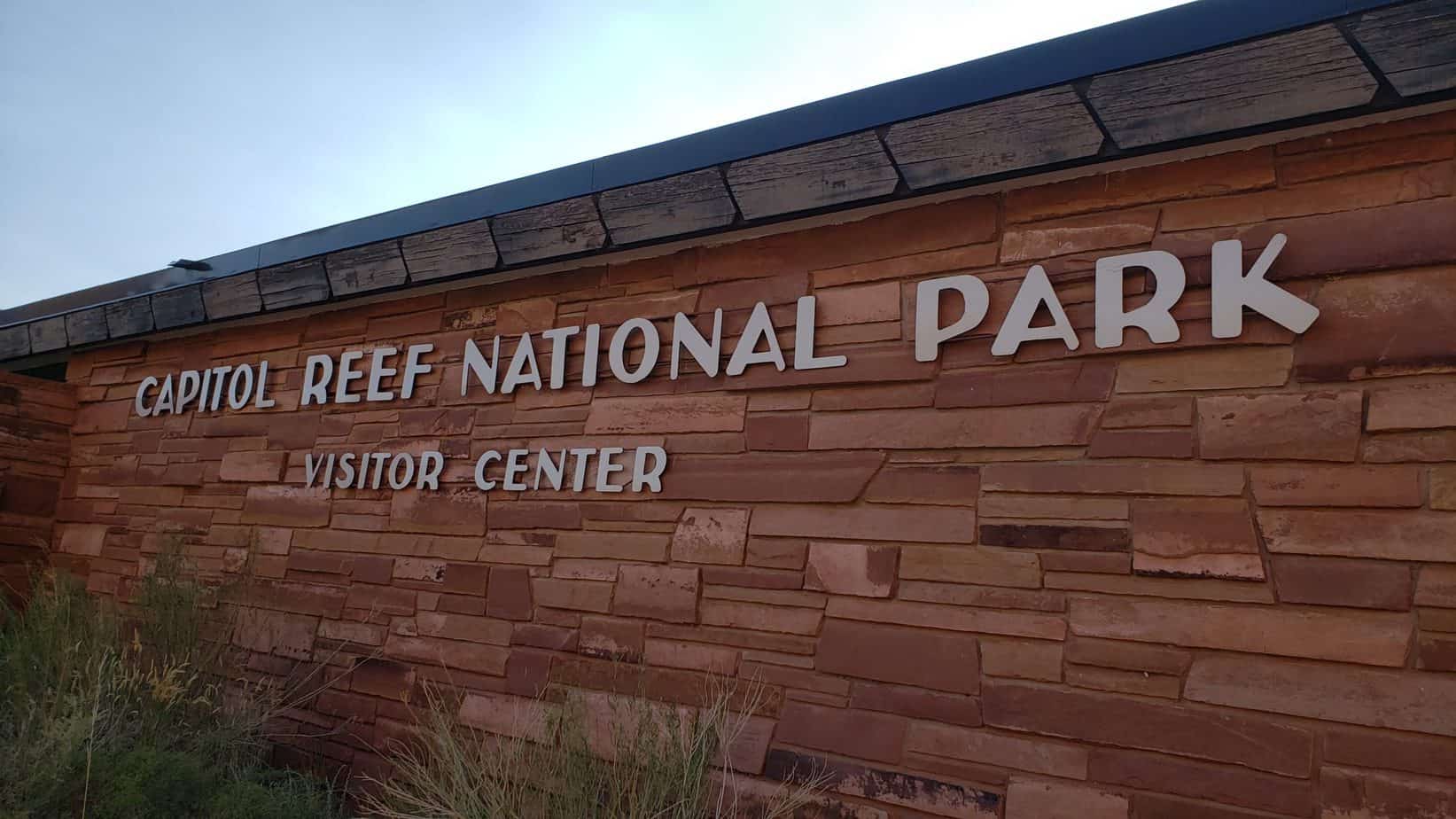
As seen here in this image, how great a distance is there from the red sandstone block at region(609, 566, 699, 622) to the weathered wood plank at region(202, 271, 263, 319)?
9.76 ft

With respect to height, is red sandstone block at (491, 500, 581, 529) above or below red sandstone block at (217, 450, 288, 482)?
below

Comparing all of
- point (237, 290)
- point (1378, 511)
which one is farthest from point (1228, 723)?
point (237, 290)

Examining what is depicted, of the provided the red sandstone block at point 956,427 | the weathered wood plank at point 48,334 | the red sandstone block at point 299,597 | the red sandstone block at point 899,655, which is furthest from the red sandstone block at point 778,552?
the weathered wood plank at point 48,334

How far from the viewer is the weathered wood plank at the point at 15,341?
6.33 metres

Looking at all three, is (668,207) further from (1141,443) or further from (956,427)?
(1141,443)

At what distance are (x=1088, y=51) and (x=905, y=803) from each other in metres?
2.50

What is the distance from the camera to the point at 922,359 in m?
3.02

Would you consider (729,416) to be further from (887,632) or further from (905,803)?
(905,803)

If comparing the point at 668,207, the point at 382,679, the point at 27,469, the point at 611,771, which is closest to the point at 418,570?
the point at 382,679

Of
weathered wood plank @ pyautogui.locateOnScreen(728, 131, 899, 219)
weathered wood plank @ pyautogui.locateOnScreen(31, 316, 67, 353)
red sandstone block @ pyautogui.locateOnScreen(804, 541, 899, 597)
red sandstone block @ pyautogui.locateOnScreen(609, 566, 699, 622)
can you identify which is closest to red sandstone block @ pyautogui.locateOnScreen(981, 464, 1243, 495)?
red sandstone block @ pyautogui.locateOnScreen(804, 541, 899, 597)

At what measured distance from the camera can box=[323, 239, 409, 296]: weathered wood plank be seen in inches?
174

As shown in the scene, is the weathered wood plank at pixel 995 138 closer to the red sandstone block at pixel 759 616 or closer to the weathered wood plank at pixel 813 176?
the weathered wood plank at pixel 813 176

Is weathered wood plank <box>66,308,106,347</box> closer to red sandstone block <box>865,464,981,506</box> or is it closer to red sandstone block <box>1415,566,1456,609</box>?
red sandstone block <box>865,464,981,506</box>

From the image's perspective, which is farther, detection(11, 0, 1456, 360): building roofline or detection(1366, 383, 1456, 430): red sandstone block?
detection(11, 0, 1456, 360): building roofline
